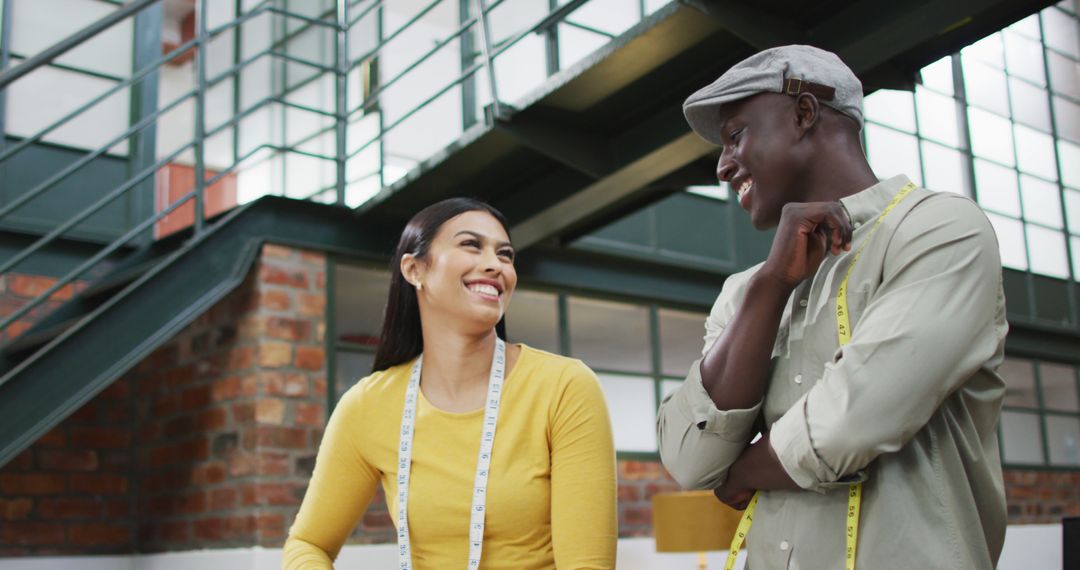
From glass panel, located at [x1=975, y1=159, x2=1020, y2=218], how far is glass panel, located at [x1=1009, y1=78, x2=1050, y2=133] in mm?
660

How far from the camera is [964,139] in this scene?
8922 millimetres

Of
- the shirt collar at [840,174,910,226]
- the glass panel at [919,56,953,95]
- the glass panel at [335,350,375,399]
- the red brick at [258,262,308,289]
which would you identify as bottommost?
the shirt collar at [840,174,910,226]

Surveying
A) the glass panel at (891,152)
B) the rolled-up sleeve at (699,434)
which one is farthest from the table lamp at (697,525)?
the glass panel at (891,152)

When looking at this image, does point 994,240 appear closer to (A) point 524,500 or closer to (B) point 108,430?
(A) point 524,500

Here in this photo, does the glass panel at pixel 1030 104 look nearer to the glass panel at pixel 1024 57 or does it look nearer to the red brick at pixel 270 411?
the glass panel at pixel 1024 57

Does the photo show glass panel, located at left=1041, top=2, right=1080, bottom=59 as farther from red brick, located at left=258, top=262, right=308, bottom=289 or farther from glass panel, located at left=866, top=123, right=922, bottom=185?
red brick, located at left=258, top=262, right=308, bottom=289

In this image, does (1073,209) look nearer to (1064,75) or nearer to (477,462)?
(1064,75)

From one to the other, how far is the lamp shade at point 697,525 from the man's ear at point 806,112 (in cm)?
332

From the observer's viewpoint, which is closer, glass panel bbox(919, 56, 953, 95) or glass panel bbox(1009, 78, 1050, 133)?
glass panel bbox(919, 56, 953, 95)

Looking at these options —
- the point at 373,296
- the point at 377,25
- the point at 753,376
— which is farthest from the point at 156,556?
the point at 753,376

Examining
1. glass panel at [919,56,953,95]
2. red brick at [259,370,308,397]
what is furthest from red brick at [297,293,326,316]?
glass panel at [919,56,953,95]

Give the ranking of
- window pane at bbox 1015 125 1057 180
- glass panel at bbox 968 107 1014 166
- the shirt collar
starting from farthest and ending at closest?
window pane at bbox 1015 125 1057 180
glass panel at bbox 968 107 1014 166
the shirt collar

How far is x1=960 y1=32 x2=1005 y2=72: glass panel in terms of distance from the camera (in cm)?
929

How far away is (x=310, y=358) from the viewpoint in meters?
4.87
